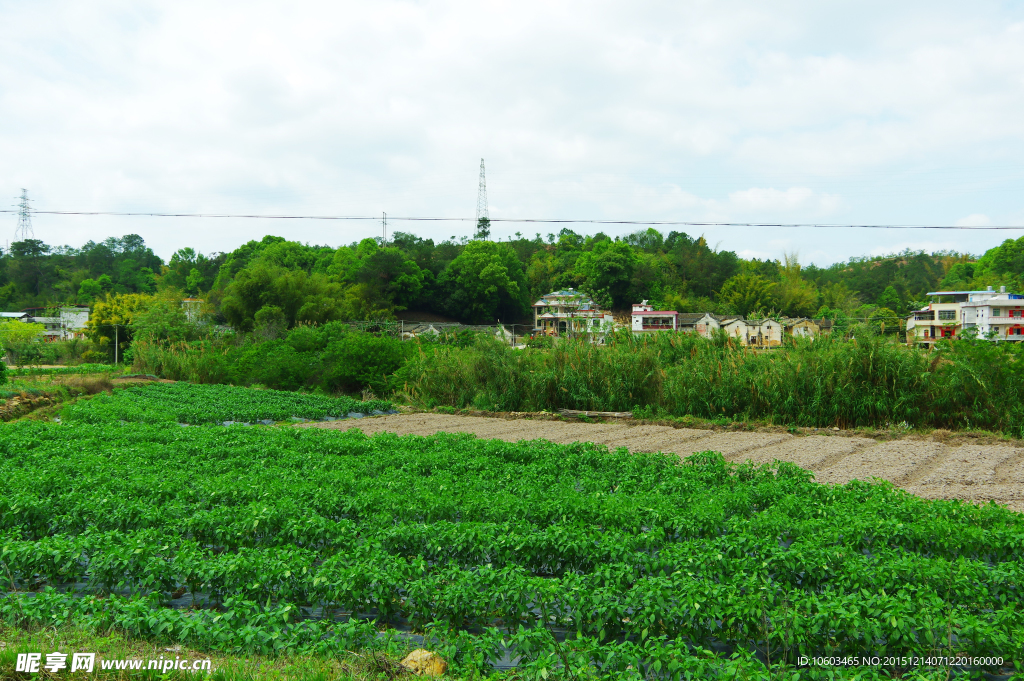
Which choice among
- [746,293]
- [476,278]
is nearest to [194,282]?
[476,278]

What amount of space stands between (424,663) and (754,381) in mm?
10419

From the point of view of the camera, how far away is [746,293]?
187 ft

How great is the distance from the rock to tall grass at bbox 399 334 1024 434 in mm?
10062

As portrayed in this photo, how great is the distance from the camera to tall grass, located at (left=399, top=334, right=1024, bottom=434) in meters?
11.1

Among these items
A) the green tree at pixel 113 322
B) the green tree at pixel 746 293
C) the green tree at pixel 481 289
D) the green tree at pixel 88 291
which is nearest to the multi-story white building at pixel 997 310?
the green tree at pixel 746 293

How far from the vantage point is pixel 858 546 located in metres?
4.44

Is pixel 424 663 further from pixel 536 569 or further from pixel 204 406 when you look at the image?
pixel 204 406

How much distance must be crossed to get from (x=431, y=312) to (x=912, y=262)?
40.1 meters

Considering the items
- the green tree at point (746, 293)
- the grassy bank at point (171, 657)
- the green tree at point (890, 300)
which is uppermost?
the green tree at point (746, 293)

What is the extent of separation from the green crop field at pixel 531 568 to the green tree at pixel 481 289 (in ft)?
162

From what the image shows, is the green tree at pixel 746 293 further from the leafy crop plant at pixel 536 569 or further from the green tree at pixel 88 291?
the green tree at pixel 88 291

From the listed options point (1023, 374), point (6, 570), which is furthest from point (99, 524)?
point (1023, 374)

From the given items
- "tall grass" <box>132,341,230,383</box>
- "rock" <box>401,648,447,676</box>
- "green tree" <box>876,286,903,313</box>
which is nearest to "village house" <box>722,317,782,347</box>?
"rock" <box>401,648,447,676</box>

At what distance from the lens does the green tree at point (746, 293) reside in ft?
180
